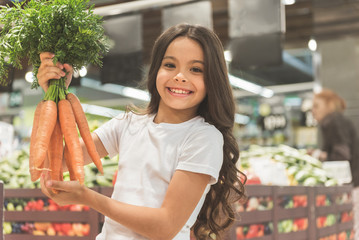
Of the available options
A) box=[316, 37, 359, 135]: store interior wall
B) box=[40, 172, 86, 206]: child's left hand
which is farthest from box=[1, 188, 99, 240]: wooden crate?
box=[316, 37, 359, 135]: store interior wall

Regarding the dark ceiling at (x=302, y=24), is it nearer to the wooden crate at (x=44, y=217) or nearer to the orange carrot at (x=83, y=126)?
the wooden crate at (x=44, y=217)

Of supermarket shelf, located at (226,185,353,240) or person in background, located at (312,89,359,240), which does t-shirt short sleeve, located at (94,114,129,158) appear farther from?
person in background, located at (312,89,359,240)

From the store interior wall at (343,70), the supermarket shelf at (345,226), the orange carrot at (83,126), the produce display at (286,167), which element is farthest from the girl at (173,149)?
the store interior wall at (343,70)

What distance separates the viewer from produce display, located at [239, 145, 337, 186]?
12.1ft

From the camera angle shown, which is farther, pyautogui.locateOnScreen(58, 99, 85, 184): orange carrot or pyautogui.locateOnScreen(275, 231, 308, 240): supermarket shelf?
pyautogui.locateOnScreen(275, 231, 308, 240): supermarket shelf

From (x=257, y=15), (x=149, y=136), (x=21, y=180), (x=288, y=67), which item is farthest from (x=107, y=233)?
(x=288, y=67)

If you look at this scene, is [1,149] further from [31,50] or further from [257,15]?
[31,50]

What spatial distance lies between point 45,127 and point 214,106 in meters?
0.54

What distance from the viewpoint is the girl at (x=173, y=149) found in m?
1.43

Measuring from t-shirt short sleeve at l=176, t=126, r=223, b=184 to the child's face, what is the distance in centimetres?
12

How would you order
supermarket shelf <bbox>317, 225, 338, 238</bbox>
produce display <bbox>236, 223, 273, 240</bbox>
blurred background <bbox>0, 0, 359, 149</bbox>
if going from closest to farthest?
produce display <bbox>236, 223, 273, 240</bbox> → supermarket shelf <bbox>317, 225, 338, 238</bbox> → blurred background <bbox>0, 0, 359, 149</bbox>

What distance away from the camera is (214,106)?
163 cm

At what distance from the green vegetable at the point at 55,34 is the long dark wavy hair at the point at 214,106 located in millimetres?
261

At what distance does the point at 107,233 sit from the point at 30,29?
65 centimetres
